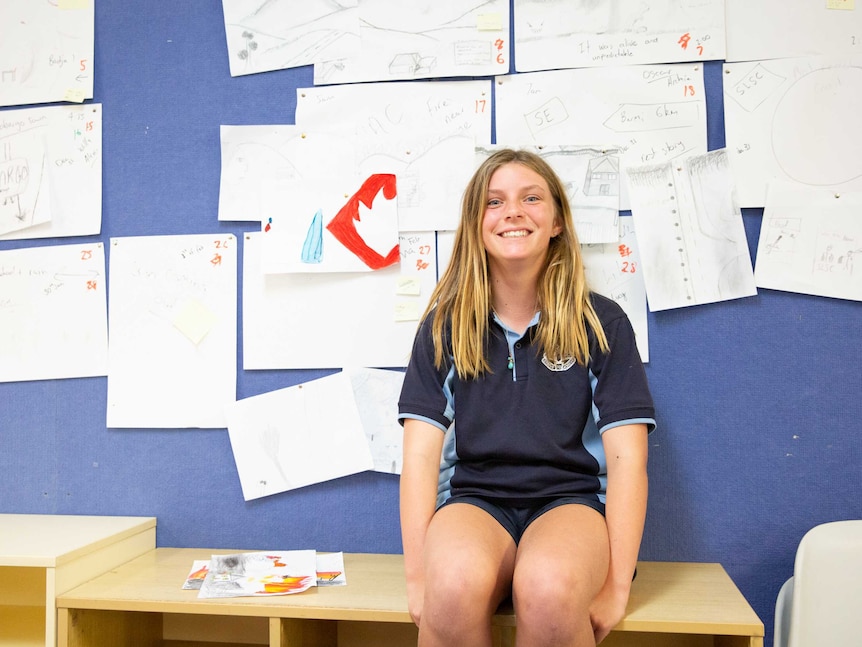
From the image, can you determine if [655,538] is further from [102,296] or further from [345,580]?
[102,296]

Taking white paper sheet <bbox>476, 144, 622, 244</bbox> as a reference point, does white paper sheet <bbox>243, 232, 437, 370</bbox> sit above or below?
Result: below

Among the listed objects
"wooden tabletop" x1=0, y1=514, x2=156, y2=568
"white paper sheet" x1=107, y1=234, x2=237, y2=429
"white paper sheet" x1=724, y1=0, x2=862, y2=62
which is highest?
"white paper sheet" x1=724, y1=0, x2=862, y2=62

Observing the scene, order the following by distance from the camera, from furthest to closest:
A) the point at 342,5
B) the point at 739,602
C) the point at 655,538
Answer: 1. the point at 342,5
2. the point at 655,538
3. the point at 739,602


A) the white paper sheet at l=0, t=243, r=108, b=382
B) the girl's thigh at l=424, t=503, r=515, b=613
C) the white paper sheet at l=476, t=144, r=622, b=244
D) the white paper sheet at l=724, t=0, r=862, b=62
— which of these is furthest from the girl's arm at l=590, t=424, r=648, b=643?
the white paper sheet at l=0, t=243, r=108, b=382

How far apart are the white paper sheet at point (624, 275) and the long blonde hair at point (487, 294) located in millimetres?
130

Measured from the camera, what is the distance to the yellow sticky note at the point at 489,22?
5.19 feet

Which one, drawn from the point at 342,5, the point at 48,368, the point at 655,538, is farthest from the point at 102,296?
the point at 655,538

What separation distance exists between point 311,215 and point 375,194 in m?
0.15

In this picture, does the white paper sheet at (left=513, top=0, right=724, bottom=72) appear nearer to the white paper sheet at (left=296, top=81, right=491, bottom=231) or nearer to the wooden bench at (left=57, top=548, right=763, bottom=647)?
the white paper sheet at (left=296, top=81, right=491, bottom=231)

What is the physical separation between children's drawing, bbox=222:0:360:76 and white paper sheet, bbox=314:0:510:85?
3cm

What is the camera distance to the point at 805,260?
1.50 metres

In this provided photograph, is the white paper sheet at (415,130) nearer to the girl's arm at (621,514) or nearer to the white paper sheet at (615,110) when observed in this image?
the white paper sheet at (615,110)

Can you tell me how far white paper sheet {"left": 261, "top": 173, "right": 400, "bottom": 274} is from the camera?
5.28 ft

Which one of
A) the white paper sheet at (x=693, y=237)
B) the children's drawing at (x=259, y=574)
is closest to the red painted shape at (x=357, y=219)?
the white paper sheet at (x=693, y=237)
